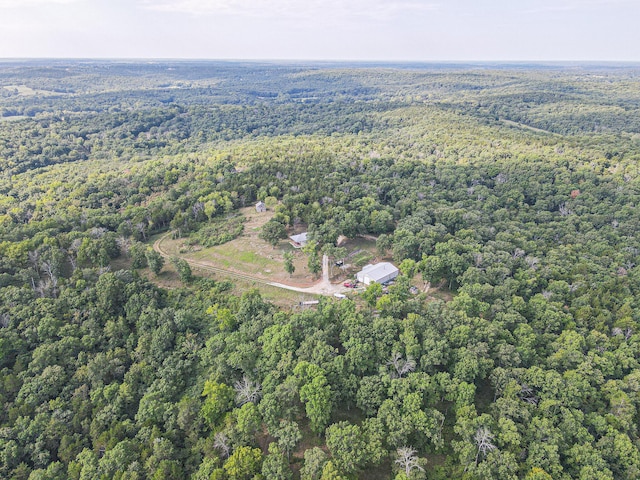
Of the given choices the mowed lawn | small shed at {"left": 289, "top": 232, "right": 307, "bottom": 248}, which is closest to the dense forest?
small shed at {"left": 289, "top": 232, "right": 307, "bottom": 248}

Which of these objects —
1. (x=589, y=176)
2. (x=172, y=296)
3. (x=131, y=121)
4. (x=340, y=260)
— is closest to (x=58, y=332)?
(x=172, y=296)

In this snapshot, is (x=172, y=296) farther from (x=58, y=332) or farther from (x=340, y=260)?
(x=340, y=260)

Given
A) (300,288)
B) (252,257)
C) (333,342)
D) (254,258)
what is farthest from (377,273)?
(252,257)

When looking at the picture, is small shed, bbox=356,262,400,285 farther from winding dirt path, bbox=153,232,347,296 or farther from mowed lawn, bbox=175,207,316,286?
mowed lawn, bbox=175,207,316,286

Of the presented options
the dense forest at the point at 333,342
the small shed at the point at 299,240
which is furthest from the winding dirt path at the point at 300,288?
the small shed at the point at 299,240

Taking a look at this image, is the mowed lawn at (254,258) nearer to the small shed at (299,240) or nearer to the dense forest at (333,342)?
the small shed at (299,240)
